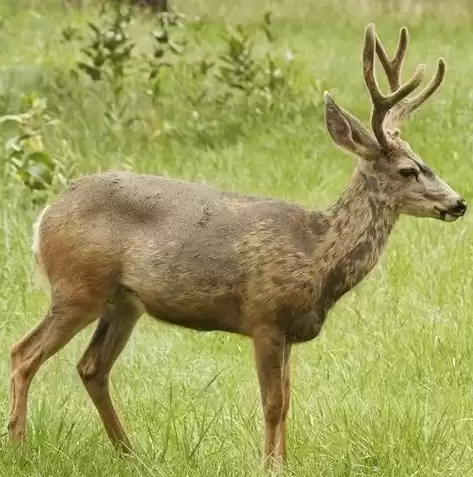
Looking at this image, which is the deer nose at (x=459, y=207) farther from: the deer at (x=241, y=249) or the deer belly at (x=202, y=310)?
the deer belly at (x=202, y=310)

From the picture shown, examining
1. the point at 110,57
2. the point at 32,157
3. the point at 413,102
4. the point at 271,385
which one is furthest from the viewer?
the point at 110,57

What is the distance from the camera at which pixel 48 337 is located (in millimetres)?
5035

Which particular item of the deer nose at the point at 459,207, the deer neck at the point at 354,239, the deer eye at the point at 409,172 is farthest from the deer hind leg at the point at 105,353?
the deer nose at the point at 459,207

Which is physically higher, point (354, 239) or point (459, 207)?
point (459, 207)

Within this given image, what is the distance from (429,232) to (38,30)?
9458mm

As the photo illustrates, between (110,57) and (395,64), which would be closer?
(395,64)

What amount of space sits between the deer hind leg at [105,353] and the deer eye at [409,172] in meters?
1.11

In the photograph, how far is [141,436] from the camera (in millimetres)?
5293

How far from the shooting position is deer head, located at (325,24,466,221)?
16.0 feet

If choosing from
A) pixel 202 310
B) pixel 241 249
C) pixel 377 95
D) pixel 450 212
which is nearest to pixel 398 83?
pixel 377 95

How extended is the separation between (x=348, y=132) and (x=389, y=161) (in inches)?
7.0

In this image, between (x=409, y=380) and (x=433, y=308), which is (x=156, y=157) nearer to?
(x=433, y=308)

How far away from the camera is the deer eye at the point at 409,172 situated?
16.0 feet

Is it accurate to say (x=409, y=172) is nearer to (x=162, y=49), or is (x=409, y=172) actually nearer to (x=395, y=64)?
(x=395, y=64)
